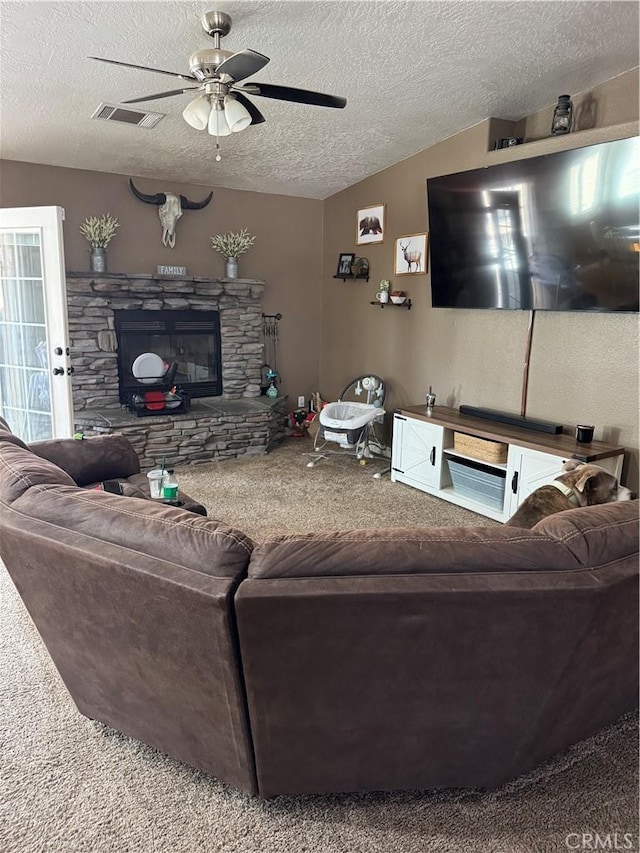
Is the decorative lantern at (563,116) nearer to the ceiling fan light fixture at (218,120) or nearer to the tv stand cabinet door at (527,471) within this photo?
the tv stand cabinet door at (527,471)

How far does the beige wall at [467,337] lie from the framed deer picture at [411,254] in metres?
0.07

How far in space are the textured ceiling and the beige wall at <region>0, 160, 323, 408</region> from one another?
0.24m

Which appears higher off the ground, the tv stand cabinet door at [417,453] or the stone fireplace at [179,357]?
the stone fireplace at [179,357]

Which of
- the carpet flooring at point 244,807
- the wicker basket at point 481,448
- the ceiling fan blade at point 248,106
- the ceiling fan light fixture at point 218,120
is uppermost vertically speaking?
the ceiling fan blade at point 248,106

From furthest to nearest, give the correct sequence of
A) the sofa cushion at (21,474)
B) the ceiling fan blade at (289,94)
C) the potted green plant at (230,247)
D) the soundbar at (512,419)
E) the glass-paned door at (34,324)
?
the potted green plant at (230,247)
the glass-paned door at (34,324)
the soundbar at (512,419)
the ceiling fan blade at (289,94)
the sofa cushion at (21,474)

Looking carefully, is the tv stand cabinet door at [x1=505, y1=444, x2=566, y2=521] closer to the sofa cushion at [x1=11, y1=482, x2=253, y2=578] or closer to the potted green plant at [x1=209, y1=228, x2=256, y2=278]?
the sofa cushion at [x1=11, y1=482, x2=253, y2=578]

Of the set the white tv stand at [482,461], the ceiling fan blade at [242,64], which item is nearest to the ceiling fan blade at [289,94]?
the ceiling fan blade at [242,64]

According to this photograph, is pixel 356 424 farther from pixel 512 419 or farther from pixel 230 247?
pixel 230 247

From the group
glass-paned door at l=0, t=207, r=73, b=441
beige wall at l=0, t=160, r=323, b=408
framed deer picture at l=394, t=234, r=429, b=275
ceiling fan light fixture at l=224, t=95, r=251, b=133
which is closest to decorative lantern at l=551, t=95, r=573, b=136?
framed deer picture at l=394, t=234, r=429, b=275

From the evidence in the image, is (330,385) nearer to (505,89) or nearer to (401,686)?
(505,89)

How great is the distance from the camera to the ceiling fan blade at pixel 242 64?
2.24m

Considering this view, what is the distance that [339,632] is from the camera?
4.40 feet

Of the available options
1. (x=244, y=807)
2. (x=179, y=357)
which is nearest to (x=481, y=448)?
(x=244, y=807)

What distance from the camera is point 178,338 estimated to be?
5.56 metres
